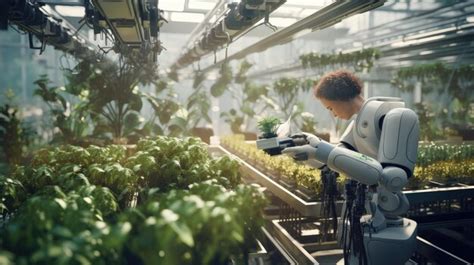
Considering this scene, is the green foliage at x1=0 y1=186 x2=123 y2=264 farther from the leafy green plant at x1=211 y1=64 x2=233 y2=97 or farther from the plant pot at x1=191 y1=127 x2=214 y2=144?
the leafy green plant at x1=211 y1=64 x2=233 y2=97

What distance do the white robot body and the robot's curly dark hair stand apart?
0.14m

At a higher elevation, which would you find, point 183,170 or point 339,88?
point 339,88

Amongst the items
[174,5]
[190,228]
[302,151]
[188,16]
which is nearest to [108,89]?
[174,5]

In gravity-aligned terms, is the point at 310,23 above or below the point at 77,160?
above

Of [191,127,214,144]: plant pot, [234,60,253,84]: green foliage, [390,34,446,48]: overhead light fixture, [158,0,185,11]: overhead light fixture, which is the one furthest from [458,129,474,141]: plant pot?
[158,0,185,11]: overhead light fixture

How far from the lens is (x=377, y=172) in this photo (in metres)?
2.10

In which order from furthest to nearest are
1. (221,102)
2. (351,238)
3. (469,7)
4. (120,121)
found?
(221,102) → (469,7) → (120,121) → (351,238)

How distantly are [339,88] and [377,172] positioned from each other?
70 centimetres

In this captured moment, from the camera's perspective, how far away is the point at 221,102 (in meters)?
17.4

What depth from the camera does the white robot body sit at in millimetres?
2129

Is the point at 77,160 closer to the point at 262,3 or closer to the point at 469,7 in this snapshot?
the point at 262,3

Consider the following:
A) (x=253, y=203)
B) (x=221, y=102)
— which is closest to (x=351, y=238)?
(x=253, y=203)

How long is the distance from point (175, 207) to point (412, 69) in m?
9.50

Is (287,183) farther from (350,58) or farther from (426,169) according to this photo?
(350,58)
